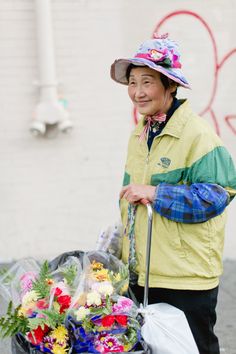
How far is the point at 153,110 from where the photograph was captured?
92.8 inches

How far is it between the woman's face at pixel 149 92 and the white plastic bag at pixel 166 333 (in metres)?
0.82

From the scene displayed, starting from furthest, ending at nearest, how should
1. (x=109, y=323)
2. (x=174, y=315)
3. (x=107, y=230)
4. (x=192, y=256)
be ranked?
(x=107, y=230), (x=192, y=256), (x=174, y=315), (x=109, y=323)

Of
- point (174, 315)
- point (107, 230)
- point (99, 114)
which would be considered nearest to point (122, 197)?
point (107, 230)

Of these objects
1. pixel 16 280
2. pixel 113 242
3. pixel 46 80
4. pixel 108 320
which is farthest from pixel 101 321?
pixel 46 80

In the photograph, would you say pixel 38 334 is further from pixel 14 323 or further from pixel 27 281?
pixel 27 281

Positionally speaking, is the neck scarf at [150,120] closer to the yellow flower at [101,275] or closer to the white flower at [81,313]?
the yellow flower at [101,275]

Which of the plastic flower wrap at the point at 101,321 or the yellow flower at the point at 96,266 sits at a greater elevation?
the yellow flower at the point at 96,266

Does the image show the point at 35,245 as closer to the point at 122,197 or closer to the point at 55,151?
the point at 55,151

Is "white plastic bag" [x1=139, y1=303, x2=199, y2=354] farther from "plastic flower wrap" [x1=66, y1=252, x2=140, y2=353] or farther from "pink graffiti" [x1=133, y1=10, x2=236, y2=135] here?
"pink graffiti" [x1=133, y1=10, x2=236, y2=135]

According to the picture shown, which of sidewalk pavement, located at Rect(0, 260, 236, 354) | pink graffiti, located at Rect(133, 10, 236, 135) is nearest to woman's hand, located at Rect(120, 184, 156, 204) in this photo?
sidewalk pavement, located at Rect(0, 260, 236, 354)

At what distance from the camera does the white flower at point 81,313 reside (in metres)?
1.90

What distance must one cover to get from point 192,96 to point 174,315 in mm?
2933

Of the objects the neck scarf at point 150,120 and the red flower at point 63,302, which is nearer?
the red flower at point 63,302

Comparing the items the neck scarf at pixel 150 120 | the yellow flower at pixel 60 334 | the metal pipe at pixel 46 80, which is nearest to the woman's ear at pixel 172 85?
the neck scarf at pixel 150 120
